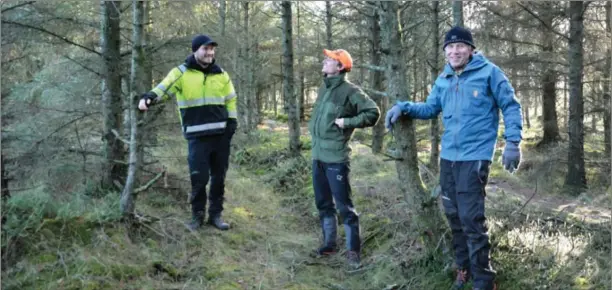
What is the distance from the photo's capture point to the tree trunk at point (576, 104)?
10.8 m

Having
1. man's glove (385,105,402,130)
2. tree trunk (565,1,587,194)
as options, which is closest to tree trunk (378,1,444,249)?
man's glove (385,105,402,130)

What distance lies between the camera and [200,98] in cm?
548

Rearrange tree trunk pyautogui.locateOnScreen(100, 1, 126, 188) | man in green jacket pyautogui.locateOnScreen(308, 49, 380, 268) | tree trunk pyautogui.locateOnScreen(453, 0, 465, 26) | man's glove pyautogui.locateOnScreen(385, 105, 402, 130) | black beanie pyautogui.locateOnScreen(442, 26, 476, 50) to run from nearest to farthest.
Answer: black beanie pyautogui.locateOnScreen(442, 26, 476, 50)
man's glove pyautogui.locateOnScreen(385, 105, 402, 130)
man in green jacket pyautogui.locateOnScreen(308, 49, 380, 268)
tree trunk pyautogui.locateOnScreen(100, 1, 126, 188)
tree trunk pyautogui.locateOnScreen(453, 0, 465, 26)

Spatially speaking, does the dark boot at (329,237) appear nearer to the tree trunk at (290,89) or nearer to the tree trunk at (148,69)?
the tree trunk at (148,69)

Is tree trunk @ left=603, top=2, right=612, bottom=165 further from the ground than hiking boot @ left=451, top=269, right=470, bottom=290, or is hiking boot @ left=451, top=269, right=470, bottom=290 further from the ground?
tree trunk @ left=603, top=2, right=612, bottom=165

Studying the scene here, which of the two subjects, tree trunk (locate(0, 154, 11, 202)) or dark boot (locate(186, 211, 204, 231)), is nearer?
tree trunk (locate(0, 154, 11, 202))

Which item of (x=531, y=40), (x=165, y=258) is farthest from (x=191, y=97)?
(x=531, y=40)

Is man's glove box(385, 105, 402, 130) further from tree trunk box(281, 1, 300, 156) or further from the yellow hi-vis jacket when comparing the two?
tree trunk box(281, 1, 300, 156)

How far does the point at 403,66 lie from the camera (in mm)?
4539

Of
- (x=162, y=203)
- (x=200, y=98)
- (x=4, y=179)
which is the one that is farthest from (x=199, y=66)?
(x=4, y=179)

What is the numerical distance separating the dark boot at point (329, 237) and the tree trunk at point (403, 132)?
1.11 m

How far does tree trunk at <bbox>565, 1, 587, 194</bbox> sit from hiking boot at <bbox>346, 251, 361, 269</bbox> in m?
8.47

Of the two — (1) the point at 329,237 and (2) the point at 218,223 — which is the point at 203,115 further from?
(1) the point at 329,237

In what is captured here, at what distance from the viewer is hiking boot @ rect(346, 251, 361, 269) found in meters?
4.92
